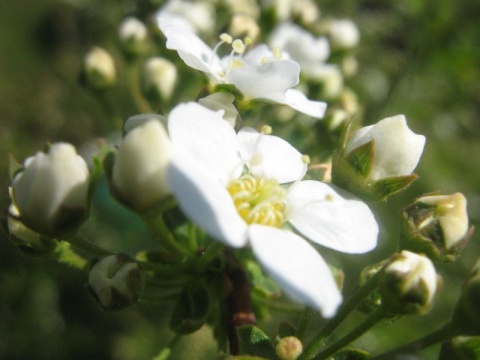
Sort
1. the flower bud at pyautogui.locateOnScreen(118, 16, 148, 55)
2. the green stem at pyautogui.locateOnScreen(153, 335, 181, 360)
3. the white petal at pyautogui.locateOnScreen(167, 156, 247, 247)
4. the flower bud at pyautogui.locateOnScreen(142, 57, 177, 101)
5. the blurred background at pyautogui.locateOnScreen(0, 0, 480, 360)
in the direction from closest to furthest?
the white petal at pyautogui.locateOnScreen(167, 156, 247, 247) → the green stem at pyautogui.locateOnScreen(153, 335, 181, 360) → the flower bud at pyautogui.locateOnScreen(142, 57, 177, 101) → the flower bud at pyautogui.locateOnScreen(118, 16, 148, 55) → the blurred background at pyautogui.locateOnScreen(0, 0, 480, 360)

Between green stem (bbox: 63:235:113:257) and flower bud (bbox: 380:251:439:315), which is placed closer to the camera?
flower bud (bbox: 380:251:439:315)

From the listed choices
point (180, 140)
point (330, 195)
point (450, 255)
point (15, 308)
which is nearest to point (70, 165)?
point (180, 140)

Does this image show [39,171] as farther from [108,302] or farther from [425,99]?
[425,99]

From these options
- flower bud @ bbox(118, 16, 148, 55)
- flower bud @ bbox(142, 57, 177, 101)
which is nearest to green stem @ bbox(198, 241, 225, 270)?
flower bud @ bbox(142, 57, 177, 101)

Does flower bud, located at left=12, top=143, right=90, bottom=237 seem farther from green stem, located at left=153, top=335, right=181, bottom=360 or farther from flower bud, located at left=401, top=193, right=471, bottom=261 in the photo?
flower bud, located at left=401, top=193, right=471, bottom=261

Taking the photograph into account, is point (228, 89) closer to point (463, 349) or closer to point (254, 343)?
point (254, 343)

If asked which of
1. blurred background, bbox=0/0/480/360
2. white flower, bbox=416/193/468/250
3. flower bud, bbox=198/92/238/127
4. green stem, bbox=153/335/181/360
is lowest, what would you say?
blurred background, bbox=0/0/480/360

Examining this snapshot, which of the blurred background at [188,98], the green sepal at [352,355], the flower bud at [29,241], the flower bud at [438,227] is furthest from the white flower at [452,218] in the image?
the blurred background at [188,98]
